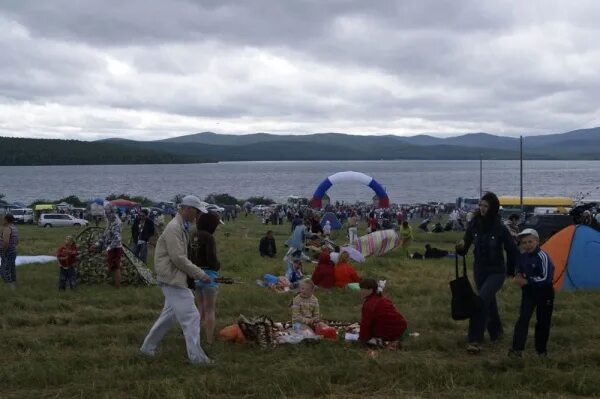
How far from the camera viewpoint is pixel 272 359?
609 cm

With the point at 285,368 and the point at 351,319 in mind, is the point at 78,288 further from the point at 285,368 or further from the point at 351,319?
the point at 285,368

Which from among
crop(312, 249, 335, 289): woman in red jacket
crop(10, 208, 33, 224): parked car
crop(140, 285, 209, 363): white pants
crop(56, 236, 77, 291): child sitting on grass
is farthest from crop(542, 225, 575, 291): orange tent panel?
crop(10, 208, 33, 224): parked car

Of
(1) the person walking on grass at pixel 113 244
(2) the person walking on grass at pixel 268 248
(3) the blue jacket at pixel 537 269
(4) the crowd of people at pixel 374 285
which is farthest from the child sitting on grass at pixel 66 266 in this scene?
(3) the blue jacket at pixel 537 269

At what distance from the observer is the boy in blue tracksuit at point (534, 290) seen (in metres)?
5.93

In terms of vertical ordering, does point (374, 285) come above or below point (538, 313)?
above

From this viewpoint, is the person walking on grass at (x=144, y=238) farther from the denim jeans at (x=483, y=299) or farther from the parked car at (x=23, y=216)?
the parked car at (x=23, y=216)

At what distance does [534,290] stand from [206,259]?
3.09 m

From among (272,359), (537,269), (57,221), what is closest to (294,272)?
(272,359)

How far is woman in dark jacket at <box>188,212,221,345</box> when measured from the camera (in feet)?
21.2

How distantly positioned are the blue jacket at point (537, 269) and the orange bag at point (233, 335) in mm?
2811

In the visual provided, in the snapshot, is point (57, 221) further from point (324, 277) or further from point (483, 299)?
point (483, 299)

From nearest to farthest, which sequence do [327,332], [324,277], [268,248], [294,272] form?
[327,332] → [324,277] → [294,272] → [268,248]

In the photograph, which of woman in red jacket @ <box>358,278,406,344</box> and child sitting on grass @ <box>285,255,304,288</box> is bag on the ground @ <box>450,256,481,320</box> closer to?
woman in red jacket @ <box>358,278,406,344</box>

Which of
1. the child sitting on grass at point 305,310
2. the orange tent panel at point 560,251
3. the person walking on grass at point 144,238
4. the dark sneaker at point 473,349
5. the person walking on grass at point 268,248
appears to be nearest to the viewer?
the dark sneaker at point 473,349
